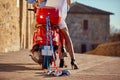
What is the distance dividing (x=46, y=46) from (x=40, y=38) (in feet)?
0.90

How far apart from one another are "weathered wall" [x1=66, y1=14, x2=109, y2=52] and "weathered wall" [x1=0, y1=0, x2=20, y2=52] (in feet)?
121

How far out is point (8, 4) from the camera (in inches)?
440

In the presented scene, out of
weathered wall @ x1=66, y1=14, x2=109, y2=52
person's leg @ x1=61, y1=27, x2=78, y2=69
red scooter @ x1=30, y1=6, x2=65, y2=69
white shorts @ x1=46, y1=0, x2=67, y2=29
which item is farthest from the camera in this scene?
weathered wall @ x1=66, y1=14, x2=109, y2=52

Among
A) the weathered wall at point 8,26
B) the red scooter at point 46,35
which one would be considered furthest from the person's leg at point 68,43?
the weathered wall at point 8,26

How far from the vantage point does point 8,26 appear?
11.4 meters

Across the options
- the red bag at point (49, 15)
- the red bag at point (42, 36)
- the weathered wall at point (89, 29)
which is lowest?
the weathered wall at point (89, 29)

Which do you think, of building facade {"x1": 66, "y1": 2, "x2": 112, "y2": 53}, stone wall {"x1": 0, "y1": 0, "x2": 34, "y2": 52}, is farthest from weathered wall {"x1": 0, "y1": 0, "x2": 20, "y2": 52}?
building facade {"x1": 66, "y1": 2, "x2": 112, "y2": 53}

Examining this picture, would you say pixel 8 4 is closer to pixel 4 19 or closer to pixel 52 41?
pixel 4 19

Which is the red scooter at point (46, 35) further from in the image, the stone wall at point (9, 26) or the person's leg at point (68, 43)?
the stone wall at point (9, 26)

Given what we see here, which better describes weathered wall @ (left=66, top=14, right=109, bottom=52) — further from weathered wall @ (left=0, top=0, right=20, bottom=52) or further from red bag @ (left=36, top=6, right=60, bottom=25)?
red bag @ (left=36, top=6, right=60, bottom=25)

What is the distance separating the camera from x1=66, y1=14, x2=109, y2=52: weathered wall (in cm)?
4931

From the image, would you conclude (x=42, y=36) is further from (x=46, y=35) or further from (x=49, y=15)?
(x=49, y=15)

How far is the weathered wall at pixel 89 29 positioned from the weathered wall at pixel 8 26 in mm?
36738

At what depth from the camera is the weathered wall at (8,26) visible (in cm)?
1074
